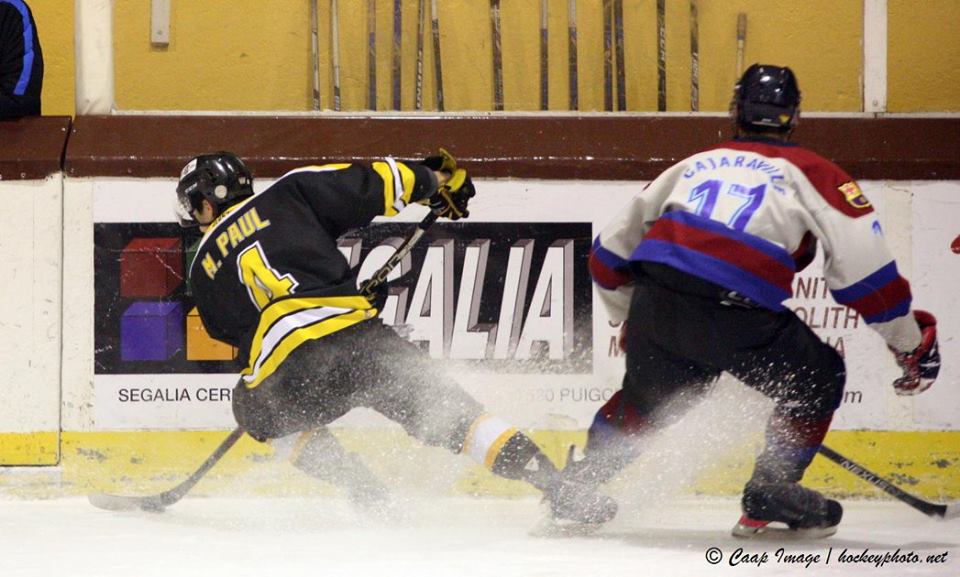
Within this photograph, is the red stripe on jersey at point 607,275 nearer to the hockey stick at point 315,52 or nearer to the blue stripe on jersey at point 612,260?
the blue stripe on jersey at point 612,260

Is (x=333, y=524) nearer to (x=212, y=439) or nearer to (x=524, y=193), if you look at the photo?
(x=212, y=439)

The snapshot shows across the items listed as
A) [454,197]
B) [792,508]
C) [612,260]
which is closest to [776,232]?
[612,260]

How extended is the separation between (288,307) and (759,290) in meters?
1.19

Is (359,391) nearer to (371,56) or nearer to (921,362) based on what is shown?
(921,362)

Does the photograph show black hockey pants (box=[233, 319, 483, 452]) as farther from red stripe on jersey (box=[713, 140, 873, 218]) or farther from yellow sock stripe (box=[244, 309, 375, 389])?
red stripe on jersey (box=[713, 140, 873, 218])

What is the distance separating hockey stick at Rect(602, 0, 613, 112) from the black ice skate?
94.1 inches

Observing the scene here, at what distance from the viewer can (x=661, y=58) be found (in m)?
5.52

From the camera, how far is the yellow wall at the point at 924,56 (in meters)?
5.32

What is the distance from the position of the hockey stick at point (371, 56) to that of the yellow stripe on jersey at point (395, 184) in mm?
1704

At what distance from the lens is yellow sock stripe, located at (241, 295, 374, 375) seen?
363 cm

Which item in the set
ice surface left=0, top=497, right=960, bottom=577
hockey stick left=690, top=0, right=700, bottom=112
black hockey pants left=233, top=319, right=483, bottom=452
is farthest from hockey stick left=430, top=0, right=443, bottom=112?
black hockey pants left=233, top=319, right=483, bottom=452

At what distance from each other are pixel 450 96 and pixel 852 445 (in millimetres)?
2146

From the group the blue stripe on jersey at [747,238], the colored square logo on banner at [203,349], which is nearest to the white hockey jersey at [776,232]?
the blue stripe on jersey at [747,238]

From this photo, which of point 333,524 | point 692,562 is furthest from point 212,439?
point 692,562
